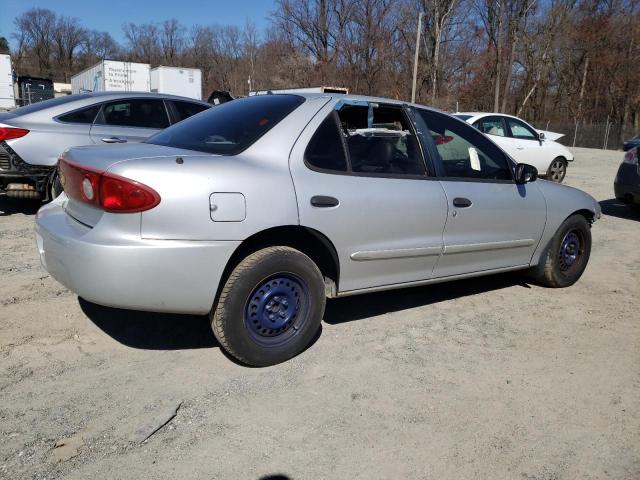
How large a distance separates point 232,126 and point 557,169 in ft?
36.4

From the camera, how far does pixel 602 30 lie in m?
40.8

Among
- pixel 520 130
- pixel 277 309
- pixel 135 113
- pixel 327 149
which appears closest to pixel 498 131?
pixel 520 130

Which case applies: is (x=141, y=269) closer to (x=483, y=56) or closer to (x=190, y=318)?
(x=190, y=318)

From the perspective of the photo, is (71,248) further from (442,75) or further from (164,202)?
(442,75)

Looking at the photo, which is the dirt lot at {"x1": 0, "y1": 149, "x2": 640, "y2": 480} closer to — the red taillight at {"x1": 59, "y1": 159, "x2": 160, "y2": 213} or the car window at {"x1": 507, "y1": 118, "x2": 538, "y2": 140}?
the red taillight at {"x1": 59, "y1": 159, "x2": 160, "y2": 213}

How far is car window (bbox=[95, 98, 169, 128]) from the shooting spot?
21.8ft

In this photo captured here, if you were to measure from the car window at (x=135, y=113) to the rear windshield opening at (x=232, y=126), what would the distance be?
11.0 ft

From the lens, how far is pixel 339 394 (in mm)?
2939

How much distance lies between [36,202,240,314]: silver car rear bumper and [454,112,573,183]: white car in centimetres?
933

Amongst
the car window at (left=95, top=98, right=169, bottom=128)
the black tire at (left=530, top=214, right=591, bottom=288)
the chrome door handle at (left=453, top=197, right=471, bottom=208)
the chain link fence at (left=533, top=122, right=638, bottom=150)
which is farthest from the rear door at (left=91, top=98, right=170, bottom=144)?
the chain link fence at (left=533, top=122, right=638, bottom=150)

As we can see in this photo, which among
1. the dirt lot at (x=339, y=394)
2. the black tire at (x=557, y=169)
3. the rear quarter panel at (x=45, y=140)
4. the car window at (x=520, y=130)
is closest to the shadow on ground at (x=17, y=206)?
the rear quarter panel at (x=45, y=140)

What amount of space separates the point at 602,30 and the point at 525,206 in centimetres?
4472

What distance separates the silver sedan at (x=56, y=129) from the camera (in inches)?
237

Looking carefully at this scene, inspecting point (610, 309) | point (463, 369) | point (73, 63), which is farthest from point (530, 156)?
point (73, 63)
